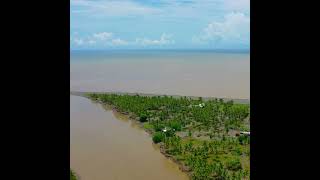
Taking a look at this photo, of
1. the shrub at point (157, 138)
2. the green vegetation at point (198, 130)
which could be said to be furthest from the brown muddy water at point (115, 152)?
the green vegetation at point (198, 130)

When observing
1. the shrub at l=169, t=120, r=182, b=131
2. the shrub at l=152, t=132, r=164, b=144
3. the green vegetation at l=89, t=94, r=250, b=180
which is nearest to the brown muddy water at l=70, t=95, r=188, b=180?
the shrub at l=152, t=132, r=164, b=144

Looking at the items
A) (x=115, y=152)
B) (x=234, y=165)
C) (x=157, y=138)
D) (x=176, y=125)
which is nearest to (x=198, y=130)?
(x=176, y=125)

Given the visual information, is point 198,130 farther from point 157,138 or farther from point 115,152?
point 115,152

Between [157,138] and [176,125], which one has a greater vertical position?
[176,125]

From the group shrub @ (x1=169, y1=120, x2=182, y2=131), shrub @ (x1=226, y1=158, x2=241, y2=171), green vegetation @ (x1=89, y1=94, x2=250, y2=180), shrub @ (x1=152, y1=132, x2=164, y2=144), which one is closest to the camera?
shrub @ (x1=226, y1=158, x2=241, y2=171)

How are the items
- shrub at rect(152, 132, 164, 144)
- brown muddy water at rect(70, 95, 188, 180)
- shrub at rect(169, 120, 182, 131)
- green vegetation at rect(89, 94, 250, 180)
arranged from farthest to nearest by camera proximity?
1. shrub at rect(169, 120, 182, 131)
2. shrub at rect(152, 132, 164, 144)
3. brown muddy water at rect(70, 95, 188, 180)
4. green vegetation at rect(89, 94, 250, 180)

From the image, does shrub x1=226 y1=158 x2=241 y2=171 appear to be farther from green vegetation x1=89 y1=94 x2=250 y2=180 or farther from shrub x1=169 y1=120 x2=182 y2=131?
shrub x1=169 y1=120 x2=182 y2=131

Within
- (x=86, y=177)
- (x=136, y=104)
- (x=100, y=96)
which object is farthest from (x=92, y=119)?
(x=86, y=177)
